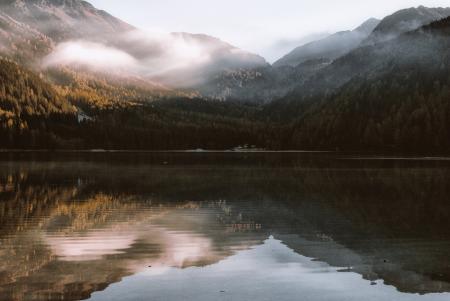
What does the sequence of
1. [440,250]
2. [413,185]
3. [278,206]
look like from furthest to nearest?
[413,185] < [278,206] < [440,250]

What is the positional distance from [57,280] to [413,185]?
59.1 meters

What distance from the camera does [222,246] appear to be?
30844mm

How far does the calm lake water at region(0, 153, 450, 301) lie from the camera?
21.2 metres

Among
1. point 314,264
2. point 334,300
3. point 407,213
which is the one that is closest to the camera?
point 334,300

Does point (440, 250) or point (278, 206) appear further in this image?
point (278, 206)

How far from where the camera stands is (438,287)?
21734 mm

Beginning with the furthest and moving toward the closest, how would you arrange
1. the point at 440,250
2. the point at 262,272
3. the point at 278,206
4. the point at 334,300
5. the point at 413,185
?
the point at 413,185 < the point at 278,206 < the point at 440,250 < the point at 262,272 < the point at 334,300

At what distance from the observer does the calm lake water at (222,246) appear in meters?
21.2

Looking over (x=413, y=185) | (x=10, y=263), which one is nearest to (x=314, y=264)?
(x=10, y=263)

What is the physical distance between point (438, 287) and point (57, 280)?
48.8ft

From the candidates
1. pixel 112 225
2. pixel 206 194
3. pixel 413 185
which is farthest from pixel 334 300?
pixel 413 185

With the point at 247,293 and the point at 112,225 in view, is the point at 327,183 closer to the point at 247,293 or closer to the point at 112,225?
the point at 112,225

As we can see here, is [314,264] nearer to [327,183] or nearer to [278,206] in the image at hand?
[278,206]

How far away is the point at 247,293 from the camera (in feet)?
67.5
